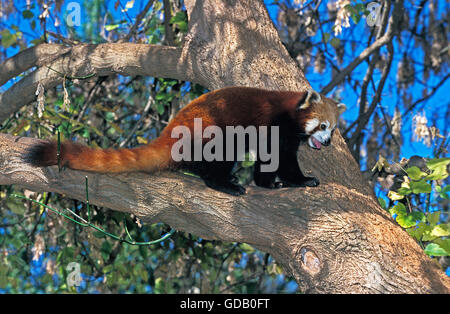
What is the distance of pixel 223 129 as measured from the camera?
9.80 ft

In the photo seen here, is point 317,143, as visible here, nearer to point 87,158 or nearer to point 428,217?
point 428,217

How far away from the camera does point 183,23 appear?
415 centimetres

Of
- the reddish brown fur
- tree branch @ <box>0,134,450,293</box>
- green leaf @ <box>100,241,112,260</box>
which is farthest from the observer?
green leaf @ <box>100,241,112,260</box>

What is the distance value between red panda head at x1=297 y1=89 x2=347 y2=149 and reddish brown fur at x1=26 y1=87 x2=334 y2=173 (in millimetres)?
16

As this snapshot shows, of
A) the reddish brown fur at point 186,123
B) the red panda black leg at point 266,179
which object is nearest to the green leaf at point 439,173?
the reddish brown fur at point 186,123

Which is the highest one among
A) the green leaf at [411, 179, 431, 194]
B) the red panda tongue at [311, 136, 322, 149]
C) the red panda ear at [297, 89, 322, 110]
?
the red panda ear at [297, 89, 322, 110]

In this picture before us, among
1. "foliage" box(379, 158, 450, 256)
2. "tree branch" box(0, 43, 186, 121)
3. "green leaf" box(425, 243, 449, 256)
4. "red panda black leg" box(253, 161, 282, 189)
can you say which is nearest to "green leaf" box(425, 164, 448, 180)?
"foliage" box(379, 158, 450, 256)

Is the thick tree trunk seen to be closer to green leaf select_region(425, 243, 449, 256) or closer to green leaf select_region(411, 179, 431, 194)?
green leaf select_region(425, 243, 449, 256)

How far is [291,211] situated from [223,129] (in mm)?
659

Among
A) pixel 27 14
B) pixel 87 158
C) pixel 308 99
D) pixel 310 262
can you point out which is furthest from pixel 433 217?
pixel 27 14

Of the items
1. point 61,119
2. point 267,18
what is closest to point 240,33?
point 267,18

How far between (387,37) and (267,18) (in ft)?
4.34

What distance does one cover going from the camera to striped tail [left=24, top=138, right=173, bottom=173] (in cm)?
273
